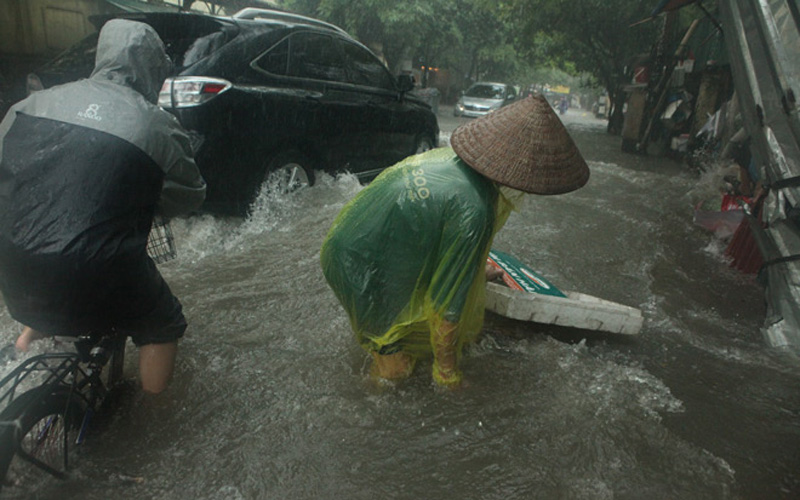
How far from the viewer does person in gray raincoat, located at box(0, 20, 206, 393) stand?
1.66 m

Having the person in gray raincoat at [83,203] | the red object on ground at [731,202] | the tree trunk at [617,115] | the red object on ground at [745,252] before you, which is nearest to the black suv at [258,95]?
the person in gray raincoat at [83,203]

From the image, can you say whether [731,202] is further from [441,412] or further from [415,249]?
[415,249]

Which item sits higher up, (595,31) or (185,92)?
(595,31)

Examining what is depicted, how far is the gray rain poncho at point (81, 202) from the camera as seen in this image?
166 cm

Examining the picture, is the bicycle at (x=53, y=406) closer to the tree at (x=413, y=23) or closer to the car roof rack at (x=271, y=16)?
the car roof rack at (x=271, y=16)

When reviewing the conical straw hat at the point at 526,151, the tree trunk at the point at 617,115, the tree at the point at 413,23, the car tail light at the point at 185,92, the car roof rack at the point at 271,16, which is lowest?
the tree trunk at the point at 617,115

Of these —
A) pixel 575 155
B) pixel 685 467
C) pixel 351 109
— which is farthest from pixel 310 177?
pixel 685 467

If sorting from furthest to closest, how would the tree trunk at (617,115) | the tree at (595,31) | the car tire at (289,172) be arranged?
the tree trunk at (617,115), the tree at (595,31), the car tire at (289,172)

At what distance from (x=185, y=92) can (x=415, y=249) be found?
2504mm

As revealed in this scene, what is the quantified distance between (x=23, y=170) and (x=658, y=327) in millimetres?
3627

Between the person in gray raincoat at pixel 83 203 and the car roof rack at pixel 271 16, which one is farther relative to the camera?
the car roof rack at pixel 271 16

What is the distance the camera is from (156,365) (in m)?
Answer: 2.06

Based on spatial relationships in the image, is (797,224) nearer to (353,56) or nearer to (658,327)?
(658,327)

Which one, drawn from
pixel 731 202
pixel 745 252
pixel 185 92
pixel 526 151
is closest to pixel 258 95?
pixel 185 92
